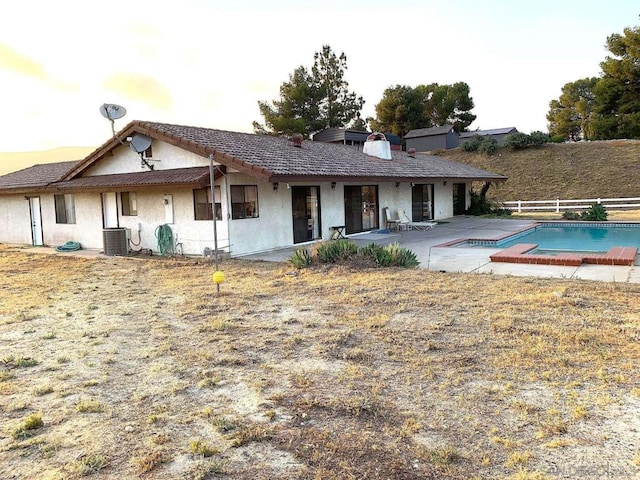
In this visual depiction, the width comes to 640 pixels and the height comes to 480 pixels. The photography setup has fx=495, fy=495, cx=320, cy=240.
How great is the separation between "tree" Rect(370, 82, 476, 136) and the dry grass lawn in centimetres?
5044

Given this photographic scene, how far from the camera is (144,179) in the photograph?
14789 mm

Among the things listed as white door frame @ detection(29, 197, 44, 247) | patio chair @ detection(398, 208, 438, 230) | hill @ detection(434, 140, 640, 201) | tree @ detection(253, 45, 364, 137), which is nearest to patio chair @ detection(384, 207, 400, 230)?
patio chair @ detection(398, 208, 438, 230)

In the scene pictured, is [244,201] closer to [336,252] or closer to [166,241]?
[166,241]

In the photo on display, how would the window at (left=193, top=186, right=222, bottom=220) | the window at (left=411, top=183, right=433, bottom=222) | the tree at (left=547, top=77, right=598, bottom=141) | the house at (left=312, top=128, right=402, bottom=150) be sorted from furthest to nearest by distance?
the tree at (left=547, top=77, right=598, bottom=141) → the house at (left=312, top=128, right=402, bottom=150) → the window at (left=411, top=183, right=433, bottom=222) → the window at (left=193, top=186, right=222, bottom=220)

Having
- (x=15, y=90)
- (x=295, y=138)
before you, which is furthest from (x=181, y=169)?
(x=15, y=90)

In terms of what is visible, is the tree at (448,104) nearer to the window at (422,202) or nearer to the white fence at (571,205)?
the white fence at (571,205)

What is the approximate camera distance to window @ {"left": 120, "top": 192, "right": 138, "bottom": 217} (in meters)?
15.9

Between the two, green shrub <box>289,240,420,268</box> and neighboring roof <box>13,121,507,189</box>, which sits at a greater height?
neighboring roof <box>13,121,507,189</box>

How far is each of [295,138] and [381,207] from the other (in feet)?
14.6

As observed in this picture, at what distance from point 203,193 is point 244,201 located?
116 cm

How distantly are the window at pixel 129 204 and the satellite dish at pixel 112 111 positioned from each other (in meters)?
2.42

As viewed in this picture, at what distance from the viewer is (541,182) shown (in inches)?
1452

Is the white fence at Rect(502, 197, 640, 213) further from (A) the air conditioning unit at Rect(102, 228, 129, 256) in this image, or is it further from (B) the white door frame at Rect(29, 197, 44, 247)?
(B) the white door frame at Rect(29, 197, 44, 247)

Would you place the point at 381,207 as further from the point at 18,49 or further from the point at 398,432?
the point at 398,432
